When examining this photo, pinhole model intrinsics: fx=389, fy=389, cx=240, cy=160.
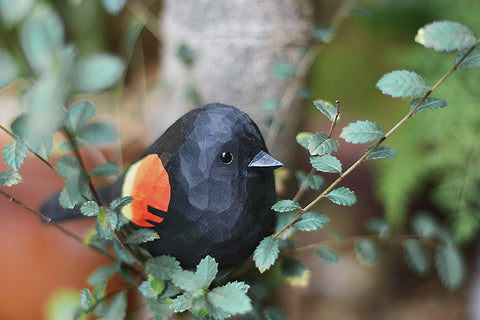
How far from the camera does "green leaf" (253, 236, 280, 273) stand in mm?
413

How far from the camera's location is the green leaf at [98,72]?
0.97 ft

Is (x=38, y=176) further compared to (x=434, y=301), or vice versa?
(x=434, y=301)

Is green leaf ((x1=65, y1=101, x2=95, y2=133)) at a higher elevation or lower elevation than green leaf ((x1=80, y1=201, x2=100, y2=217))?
higher

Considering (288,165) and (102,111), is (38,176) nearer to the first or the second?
(102,111)

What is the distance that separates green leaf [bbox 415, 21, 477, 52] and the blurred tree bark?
16.8 inches

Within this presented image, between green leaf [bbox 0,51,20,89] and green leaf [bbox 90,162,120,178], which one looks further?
green leaf [bbox 90,162,120,178]

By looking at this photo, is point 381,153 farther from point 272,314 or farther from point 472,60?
point 272,314

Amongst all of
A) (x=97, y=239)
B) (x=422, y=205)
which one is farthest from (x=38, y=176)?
(x=422, y=205)

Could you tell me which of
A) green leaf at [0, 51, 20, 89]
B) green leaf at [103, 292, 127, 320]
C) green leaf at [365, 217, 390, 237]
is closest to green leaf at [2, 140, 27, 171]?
green leaf at [0, 51, 20, 89]

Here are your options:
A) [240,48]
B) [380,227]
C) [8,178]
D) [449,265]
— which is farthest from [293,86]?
[8,178]

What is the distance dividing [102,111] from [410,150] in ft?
3.14

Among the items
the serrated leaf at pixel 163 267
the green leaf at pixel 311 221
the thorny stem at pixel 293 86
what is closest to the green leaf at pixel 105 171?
the serrated leaf at pixel 163 267

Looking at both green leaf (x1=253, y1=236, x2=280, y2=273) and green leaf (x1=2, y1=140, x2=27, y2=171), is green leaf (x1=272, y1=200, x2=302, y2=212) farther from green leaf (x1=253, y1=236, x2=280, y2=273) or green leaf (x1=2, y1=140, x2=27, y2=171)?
green leaf (x1=2, y1=140, x2=27, y2=171)

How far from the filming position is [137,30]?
815mm
